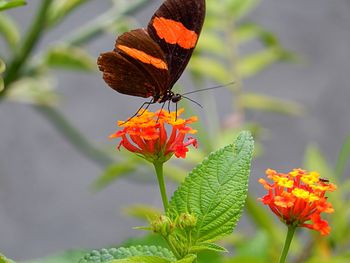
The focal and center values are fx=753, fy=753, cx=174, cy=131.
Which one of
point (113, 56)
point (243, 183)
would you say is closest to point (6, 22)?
point (113, 56)

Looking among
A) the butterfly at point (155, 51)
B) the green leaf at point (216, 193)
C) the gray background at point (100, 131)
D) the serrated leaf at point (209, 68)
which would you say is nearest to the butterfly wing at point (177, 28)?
the butterfly at point (155, 51)

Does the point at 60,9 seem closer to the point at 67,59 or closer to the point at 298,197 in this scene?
the point at 67,59

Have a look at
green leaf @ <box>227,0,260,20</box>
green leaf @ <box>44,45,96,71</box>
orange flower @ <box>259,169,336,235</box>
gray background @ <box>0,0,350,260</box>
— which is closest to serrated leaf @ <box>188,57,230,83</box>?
green leaf @ <box>227,0,260,20</box>

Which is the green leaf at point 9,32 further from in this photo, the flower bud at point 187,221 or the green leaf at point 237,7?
the flower bud at point 187,221

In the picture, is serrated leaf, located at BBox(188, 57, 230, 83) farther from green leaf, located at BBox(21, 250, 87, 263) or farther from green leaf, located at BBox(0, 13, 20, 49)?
green leaf, located at BBox(21, 250, 87, 263)

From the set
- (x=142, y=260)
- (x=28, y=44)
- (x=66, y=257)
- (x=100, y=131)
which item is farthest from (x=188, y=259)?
(x=100, y=131)
